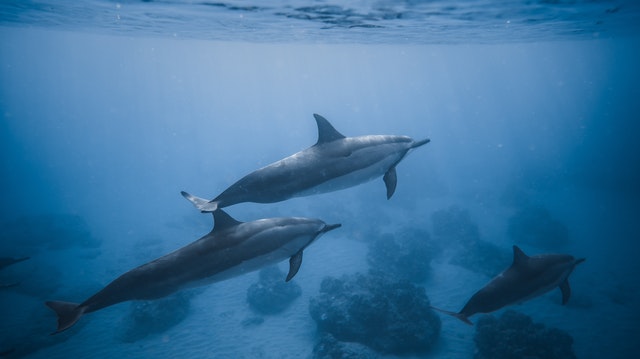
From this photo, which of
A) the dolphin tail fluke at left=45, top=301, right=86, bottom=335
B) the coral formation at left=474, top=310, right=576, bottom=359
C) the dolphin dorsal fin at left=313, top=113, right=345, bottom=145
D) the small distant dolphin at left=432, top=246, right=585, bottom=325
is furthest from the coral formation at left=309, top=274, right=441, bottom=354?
the dolphin tail fluke at left=45, top=301, right=86, bottom=335

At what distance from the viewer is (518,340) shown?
856 centimetres

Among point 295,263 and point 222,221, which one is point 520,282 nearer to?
point 295,263

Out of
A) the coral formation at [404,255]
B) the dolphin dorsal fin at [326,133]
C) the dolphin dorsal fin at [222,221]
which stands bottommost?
the coral formation at [404,255]

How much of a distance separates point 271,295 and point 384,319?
5299 millimetres

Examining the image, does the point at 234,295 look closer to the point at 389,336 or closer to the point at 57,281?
the point at 389,336

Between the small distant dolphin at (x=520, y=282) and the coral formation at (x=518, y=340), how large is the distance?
4297mm

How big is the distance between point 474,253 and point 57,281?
74.4 ft

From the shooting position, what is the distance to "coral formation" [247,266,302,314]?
12.8 metres

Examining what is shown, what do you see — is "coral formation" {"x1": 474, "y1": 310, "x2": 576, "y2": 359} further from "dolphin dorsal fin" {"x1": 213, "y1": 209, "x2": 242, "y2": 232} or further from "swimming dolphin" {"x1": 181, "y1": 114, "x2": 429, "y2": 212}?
"dolphin dorsal fin" {"x1": 213, "y1": 209, "x2": 242, "y2": 232}

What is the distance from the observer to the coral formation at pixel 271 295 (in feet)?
41.8

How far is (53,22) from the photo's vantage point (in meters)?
20.0

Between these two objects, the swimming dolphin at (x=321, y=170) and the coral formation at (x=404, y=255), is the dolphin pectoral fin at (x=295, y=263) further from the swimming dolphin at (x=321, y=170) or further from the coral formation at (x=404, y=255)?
the coral formation at (x=404, y=255)

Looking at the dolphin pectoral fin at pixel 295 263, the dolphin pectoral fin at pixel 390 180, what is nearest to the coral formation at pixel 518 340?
the dolphin pectoral fin at pixel 390 180

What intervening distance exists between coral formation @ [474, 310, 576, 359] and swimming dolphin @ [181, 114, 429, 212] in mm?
7247
